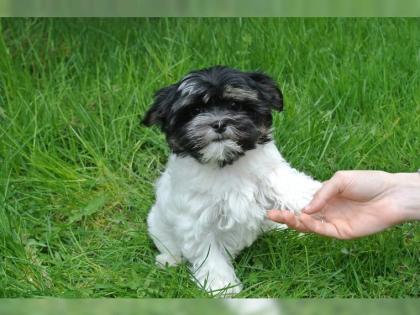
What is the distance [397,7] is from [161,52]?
2510mm

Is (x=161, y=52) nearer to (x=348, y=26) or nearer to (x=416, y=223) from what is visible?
(x=348, y=26)

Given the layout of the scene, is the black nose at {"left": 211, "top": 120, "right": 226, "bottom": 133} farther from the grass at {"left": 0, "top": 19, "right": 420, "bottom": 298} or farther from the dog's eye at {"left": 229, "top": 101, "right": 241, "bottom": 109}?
the grass at {"left": 0, "top": 19, "right": 420, "bottom": 298}

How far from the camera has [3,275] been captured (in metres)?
3.47

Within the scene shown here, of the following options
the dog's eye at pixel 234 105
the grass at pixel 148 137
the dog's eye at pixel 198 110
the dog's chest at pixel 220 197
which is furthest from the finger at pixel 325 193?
the dog's eye at pixel 198 110

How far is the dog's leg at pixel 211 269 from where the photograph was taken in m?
3.27

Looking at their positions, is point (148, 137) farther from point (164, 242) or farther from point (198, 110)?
point (198, 110)

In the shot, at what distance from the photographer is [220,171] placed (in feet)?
10.4

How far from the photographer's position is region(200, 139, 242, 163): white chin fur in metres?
2.97

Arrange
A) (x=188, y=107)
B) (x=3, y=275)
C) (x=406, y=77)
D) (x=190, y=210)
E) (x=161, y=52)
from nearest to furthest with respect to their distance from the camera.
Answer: (x=188, y=107) < (x=190, y=210) < (x=3, y=275) < (x=406, y=77) < (x=161, y=52)

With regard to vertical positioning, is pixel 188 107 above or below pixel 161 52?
above

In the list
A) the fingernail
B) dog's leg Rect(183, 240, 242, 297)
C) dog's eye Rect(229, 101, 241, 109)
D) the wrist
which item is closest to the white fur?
dog's leg Rect(183, 240, 242, 297)

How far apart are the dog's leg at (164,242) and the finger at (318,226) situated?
65 centimetres

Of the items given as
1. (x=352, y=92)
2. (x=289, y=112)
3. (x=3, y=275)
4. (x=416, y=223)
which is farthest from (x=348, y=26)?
(x=3, y=275)

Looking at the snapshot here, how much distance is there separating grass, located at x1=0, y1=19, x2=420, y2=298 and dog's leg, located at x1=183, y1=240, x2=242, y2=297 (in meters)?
0.08
